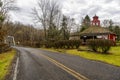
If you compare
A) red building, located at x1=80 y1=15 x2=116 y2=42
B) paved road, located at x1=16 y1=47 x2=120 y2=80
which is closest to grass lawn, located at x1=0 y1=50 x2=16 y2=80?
paved road, located at x1=16 y1=47 x2=120 y2=80

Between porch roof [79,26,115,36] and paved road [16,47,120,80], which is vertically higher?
porch roof [79,26,115,36]

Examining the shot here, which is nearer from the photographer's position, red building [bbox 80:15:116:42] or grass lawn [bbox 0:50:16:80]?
grass lawn [bbox 0:50:16:80]

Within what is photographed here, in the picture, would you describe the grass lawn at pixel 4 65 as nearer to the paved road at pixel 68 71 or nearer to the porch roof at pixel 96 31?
the paved road at pixel 68 71

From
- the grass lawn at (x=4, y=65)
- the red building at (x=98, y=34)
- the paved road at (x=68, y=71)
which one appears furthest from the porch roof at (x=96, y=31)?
the paved road at (x=68, y=71)

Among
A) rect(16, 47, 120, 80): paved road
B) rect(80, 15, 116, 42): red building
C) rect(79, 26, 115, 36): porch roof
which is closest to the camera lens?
rect(16, 47, 120, 80): paved road

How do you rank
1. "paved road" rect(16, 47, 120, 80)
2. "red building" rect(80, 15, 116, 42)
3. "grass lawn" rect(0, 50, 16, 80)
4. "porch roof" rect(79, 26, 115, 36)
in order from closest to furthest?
"paved road" rect(16, 47, 120, 80) < "grass lawn" rect(0, 50, 16, 80) < "red building" rect(80, 15, 116, 42) < "porch roof" rect(79, 26, 115, 36)

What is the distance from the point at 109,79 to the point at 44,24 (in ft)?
173

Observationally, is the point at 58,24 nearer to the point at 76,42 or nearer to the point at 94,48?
the point at 76,42

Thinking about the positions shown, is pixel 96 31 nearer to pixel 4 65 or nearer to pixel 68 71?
pixel 4 65

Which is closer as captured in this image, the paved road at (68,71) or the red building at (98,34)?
the paved road at (68,71)

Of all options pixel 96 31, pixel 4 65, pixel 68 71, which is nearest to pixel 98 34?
pixel 96 31

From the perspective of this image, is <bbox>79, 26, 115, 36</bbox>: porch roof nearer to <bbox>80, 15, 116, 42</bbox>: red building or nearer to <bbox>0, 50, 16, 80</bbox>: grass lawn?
<bbox>80, 15, 116, 42</bbox>: red building

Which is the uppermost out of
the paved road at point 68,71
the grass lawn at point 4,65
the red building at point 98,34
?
the red building at point 98,34

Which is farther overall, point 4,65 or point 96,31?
point 96,31
